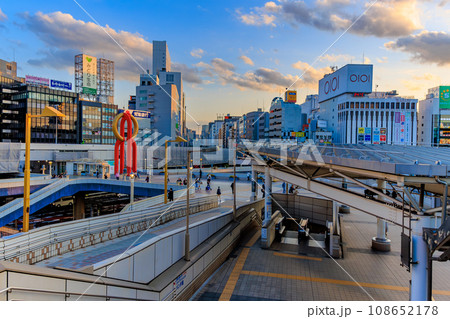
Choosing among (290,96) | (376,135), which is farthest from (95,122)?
(376,135)

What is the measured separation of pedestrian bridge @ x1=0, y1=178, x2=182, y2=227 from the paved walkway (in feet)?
60.0

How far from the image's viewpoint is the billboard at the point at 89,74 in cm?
9969

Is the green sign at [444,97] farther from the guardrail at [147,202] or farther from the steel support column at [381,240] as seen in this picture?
the guardrail at [147,202]

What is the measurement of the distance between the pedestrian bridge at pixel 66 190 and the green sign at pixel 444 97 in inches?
4329

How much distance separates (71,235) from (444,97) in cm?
12661

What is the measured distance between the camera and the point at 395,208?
1097 cm

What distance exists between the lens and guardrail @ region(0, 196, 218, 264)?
333 inches

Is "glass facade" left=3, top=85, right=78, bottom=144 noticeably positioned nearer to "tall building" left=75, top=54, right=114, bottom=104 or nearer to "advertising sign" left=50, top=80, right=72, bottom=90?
"advertising sign" left=50, top=80, right=72, bottom=90

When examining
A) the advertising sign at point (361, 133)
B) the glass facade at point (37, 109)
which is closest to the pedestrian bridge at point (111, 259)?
the glass facade at point (37, 109)

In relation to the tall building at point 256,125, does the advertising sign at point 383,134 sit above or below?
below

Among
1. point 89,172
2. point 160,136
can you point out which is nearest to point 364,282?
point 89,172

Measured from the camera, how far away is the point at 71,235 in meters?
10.4

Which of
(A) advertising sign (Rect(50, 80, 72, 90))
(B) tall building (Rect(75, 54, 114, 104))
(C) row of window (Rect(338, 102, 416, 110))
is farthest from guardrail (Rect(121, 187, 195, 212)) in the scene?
(C) row of window (Rect(338, 102, 416, 110))

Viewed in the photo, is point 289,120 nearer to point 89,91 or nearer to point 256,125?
point 256,125
